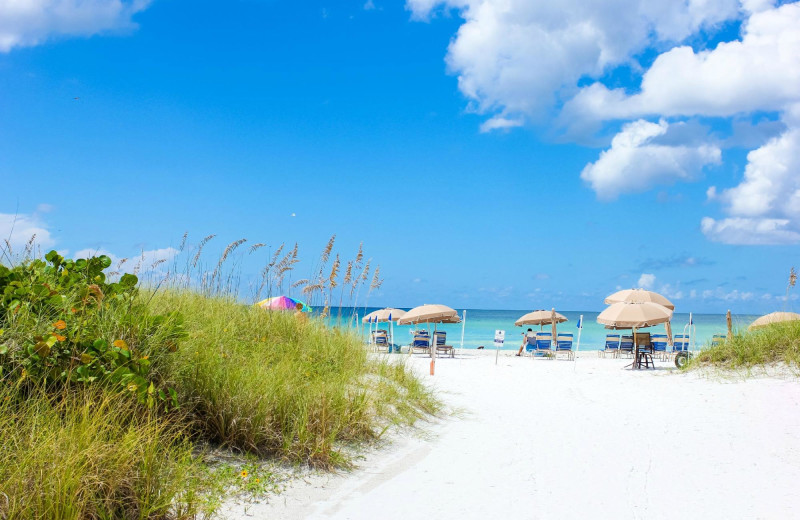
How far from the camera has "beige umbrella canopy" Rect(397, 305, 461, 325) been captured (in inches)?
760

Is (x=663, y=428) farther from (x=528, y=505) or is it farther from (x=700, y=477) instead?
(x=528, y=505)

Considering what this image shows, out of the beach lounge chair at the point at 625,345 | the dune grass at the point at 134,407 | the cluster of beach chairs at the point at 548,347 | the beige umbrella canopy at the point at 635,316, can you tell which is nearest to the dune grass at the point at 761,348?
the beige umbrella canopy at the point at 635,316

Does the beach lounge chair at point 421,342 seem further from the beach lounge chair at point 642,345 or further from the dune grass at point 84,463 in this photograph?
the dune grass at point 84,463

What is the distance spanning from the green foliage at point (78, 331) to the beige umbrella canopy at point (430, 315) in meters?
15.1

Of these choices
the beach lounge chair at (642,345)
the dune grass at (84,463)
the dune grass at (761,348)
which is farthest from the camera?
the beach lounge chair at (642,345)

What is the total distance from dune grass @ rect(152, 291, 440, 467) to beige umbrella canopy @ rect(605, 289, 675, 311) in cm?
1385

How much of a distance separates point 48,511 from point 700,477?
4830 millimetres

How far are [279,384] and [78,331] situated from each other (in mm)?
1687

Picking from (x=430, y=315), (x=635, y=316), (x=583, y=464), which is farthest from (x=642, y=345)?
(x=583, y=464)

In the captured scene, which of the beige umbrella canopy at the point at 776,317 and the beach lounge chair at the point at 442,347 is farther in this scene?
the beach lounge chair at the point at 442,347

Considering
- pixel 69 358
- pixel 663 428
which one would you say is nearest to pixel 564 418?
pixel 663 428

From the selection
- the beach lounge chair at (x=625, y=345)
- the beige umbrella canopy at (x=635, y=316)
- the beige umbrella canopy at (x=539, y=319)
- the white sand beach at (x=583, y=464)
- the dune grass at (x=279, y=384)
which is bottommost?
the white sand beach at (x=583, y=464)

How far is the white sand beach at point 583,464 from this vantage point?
414 centimetres

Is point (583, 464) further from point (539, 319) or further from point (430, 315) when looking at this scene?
point (539, 319)
